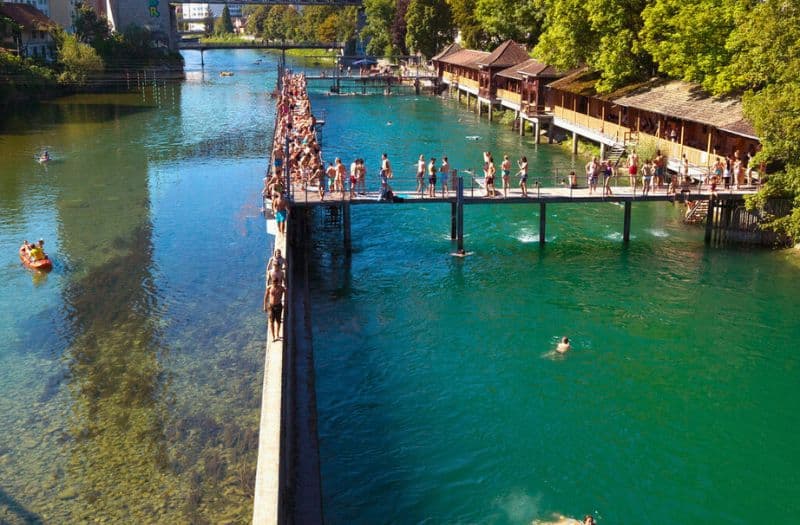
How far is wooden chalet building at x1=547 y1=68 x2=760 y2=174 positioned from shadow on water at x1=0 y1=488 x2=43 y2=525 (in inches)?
1050

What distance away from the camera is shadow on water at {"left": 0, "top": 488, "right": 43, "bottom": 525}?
15.9 metres

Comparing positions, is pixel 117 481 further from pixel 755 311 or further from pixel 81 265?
pixel 755 311

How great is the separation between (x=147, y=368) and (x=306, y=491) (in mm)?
7698

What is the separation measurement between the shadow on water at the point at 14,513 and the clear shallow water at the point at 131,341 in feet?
0.09

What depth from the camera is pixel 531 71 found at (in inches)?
2227

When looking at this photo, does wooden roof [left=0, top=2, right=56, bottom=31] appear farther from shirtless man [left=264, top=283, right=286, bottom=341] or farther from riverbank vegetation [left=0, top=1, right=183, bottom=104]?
shirtless man [left=264, top=283, right=286, bottom=341]

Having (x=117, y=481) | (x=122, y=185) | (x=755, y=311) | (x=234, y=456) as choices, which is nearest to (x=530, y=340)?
(x=755, y=311)

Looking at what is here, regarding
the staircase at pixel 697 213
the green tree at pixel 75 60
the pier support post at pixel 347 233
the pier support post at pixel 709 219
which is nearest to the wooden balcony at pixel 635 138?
the staircase at pixel 697 213

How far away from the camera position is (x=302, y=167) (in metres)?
32.2

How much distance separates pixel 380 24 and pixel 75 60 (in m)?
49.0

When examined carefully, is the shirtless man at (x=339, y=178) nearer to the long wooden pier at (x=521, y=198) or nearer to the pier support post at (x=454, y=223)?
the long wooden pier at (x=521, y=198)

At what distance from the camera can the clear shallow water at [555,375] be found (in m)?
16.8

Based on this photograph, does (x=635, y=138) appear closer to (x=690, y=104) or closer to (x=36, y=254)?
(x=690, y=104)

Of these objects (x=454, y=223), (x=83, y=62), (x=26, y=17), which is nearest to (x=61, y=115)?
(x=83, y=62)
